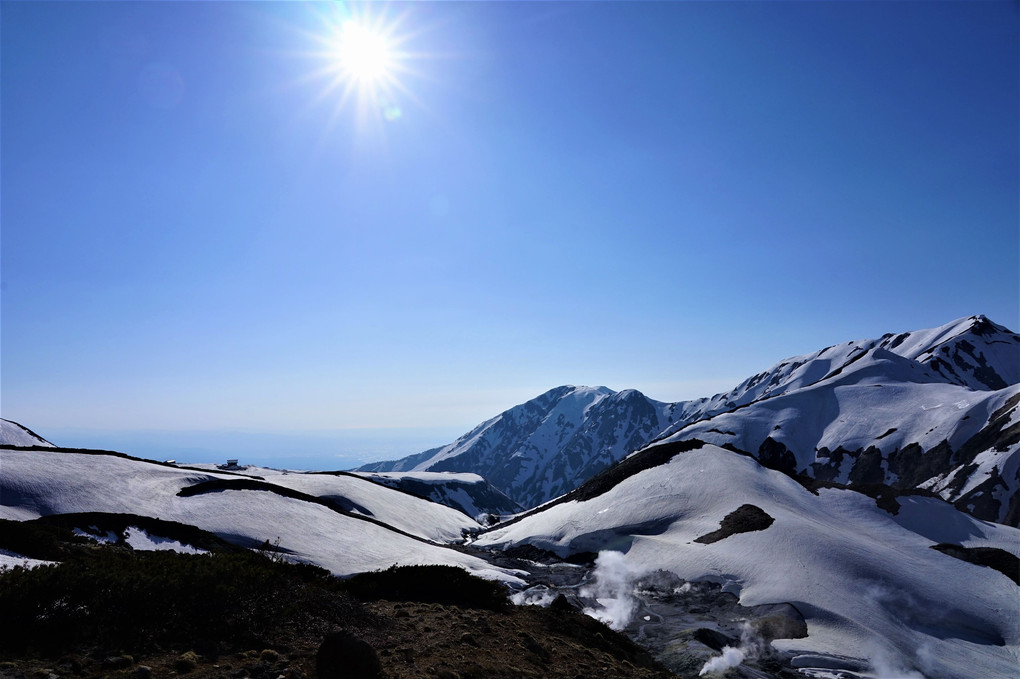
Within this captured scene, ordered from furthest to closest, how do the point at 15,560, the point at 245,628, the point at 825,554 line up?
1. the point at 825,554
2. the point at 15,560
3. the point at 245,628

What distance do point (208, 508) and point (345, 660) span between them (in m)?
48.3

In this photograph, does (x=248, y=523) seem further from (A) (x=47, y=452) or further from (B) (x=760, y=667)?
(B) (x=760, y=667)

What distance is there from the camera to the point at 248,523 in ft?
167

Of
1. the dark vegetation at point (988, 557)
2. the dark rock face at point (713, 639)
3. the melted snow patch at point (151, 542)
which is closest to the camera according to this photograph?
the dark rock face at point (713, 639)

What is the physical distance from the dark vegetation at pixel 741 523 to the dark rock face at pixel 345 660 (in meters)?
48.8

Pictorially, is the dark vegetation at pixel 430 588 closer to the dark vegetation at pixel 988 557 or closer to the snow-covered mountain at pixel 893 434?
the dark vegetation at pixel 988 557

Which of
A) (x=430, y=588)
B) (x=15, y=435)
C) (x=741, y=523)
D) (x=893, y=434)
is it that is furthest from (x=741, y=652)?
(x=893, y=434)

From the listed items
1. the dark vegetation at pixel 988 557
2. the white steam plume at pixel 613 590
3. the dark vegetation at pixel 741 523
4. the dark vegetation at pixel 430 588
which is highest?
the dark vegetation at pixel 430 588

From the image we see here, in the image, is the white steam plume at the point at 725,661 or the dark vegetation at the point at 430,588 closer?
the dark vegetation at the point at 430,588

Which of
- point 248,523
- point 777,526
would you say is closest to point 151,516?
point 248,523

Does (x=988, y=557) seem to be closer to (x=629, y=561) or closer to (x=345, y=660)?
(x=629, y=561)

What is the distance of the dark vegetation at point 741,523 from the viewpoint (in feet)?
174

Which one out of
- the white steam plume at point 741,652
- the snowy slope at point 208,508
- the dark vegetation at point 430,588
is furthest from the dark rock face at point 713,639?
the snowy slope at point 208,508

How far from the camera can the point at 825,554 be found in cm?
4462
